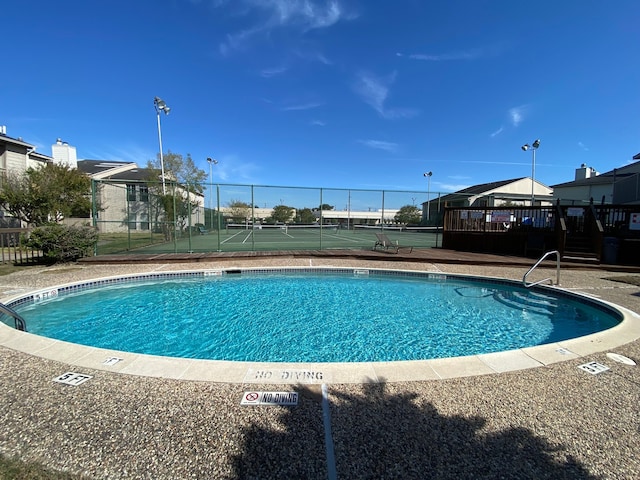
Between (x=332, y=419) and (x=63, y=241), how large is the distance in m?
10.6

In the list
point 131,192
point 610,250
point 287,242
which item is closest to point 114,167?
point 131,192

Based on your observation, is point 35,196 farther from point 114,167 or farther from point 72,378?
point 72,378

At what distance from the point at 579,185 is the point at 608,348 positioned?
34.3 m

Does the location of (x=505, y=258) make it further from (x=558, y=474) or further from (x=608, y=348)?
(x=558, y=474)

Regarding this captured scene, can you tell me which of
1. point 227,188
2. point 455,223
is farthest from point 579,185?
point 227,188

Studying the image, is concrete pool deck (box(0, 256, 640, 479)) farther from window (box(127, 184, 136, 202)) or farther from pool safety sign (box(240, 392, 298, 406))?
window (box(127, 184, 136, 202))

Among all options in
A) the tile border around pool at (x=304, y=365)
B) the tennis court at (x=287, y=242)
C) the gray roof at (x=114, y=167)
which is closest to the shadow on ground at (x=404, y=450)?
the tile border around pool at (x=304, y=365)

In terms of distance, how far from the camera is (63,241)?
360 inches

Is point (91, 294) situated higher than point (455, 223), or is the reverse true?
point (455, 223)

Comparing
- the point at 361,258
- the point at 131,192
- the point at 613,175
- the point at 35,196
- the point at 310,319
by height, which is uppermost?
the point at 613,175

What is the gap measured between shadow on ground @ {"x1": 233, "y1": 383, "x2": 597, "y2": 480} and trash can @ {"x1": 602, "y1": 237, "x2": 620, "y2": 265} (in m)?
11.6

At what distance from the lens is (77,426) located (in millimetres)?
2133

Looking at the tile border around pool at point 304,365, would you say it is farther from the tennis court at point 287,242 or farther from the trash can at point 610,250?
the trash can at point 610,250

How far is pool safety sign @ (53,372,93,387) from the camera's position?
108 inches
